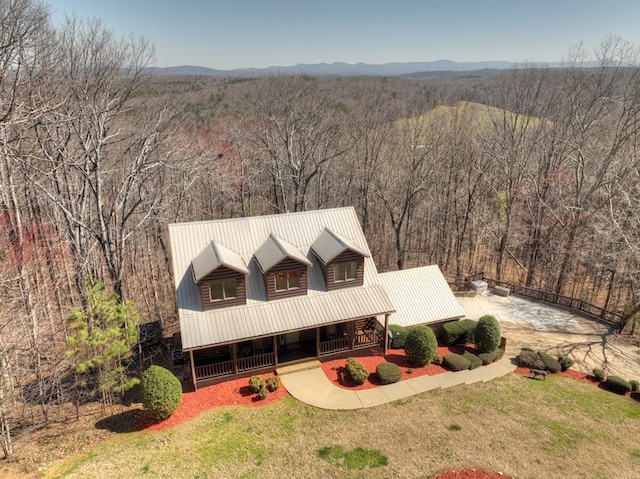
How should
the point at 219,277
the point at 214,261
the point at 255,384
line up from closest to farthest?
the point at 255,384 < the point at 214,261 < the point at 219,277

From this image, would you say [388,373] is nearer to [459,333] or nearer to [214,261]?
[459,333]

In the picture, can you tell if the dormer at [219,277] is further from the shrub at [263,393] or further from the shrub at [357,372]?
the shrub at [357,372]

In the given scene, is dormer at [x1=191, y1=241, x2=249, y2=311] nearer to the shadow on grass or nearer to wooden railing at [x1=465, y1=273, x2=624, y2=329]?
the shadow on grass

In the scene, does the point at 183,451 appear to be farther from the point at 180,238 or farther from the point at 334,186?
the point at 334,186

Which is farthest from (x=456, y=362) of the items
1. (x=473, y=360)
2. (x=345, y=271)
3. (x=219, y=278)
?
(x=219, y=278)

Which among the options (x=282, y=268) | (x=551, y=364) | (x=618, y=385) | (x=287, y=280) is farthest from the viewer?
(x=551, y=364)

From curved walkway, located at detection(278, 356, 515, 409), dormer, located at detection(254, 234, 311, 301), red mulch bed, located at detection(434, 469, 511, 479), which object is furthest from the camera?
dormer, located at detection(254, 234, 311, 301)

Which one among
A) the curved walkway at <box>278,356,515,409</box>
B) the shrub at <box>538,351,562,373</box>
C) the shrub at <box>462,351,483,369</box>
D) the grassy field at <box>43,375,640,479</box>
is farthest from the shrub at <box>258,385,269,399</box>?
the shrub at <box>538,351,562,373</box>

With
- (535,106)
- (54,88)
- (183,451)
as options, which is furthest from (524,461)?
(535,106)
